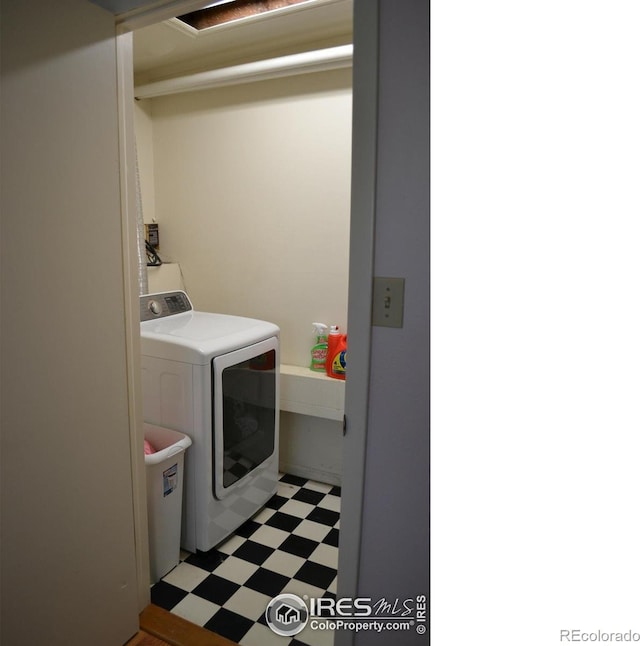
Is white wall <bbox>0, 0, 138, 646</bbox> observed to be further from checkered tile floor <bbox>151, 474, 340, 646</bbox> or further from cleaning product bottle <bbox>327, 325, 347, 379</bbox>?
cleaning product bottle <bbox>327, 325, 347, 379</bbox>

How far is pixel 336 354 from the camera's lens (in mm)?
Result: 2611

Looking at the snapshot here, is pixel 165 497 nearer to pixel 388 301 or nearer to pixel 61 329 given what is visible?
pixel 61 329

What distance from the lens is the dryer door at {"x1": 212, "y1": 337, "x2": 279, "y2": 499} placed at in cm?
211

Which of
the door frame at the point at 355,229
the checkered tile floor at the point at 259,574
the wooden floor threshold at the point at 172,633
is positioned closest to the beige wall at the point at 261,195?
the checkered tile floor at the point at 259,574

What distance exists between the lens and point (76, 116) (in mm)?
1299

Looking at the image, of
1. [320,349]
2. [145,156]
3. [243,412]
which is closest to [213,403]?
[243,412]

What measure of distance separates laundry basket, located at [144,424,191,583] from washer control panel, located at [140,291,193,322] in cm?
61

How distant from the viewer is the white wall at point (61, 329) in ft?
3.85

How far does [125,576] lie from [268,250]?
1.86 metres

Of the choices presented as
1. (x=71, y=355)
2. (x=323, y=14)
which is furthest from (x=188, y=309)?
(x=323, y=14)

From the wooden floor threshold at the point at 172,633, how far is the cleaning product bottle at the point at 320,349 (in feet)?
4.66

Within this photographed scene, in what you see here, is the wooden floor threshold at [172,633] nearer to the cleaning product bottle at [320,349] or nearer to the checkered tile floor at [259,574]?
the checkered tile floor at [259,574]

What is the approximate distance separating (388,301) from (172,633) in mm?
1437

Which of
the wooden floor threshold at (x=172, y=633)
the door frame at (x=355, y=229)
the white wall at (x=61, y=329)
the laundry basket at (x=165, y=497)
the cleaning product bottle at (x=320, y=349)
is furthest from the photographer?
the cleaning product bottle at (x=320, y=349)
